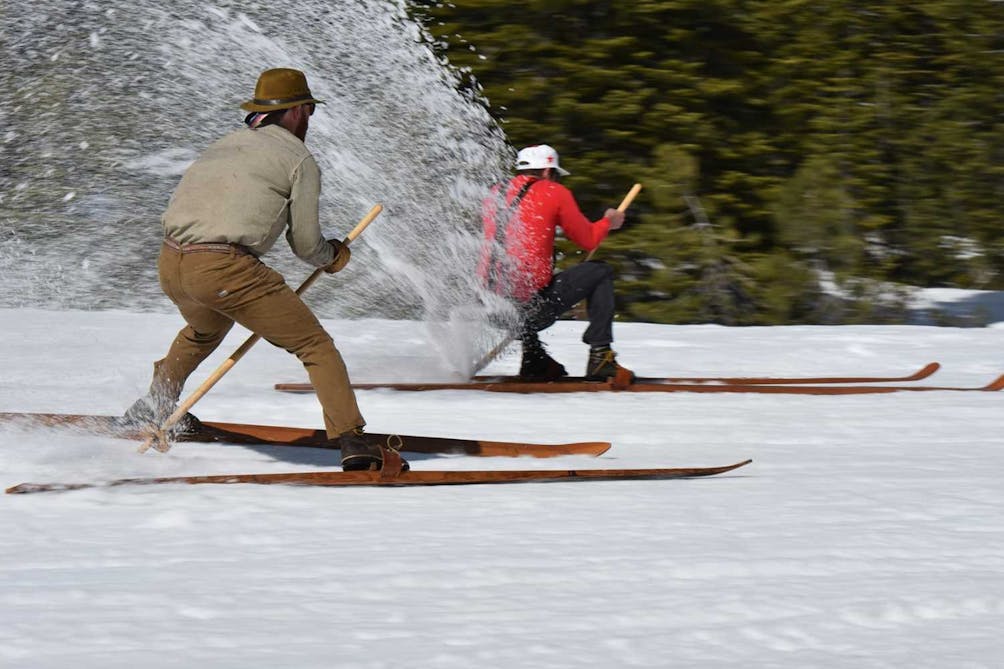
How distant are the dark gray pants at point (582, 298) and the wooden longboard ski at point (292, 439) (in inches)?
82.8

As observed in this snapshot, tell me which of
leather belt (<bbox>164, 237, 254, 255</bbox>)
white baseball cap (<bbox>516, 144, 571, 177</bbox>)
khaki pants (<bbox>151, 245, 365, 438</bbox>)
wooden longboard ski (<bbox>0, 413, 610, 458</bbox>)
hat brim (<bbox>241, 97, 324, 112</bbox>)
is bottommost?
wooden longboard ski (<bbox>0, 413, 610, 458</bbox>)

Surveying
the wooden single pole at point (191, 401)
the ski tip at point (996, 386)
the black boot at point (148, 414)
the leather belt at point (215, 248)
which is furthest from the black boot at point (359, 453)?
the ski tip at point (996, 386)

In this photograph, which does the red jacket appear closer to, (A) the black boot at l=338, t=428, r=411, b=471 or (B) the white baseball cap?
(B) the white baseball cap

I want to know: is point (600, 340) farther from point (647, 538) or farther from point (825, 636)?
point (825, 636)

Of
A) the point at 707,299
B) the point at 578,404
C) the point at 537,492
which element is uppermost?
the point at 537,492

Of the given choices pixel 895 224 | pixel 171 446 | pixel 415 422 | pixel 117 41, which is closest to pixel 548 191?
pixel 415 422

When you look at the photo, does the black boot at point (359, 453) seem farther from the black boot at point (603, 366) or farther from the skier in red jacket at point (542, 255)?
the black boot at point (603, 366)

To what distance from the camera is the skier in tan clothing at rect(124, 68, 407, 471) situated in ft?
16.2

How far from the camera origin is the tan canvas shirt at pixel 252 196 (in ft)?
16.2

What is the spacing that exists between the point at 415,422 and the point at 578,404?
1046 millimetres

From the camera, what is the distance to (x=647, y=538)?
14.5 ft

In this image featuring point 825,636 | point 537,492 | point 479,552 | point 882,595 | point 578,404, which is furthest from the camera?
point 578,404

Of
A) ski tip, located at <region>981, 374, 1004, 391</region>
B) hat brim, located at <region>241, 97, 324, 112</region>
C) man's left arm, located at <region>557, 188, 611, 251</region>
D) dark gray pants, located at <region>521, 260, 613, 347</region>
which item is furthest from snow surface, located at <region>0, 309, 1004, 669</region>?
hat brim, located at <region>241, 97, 324, 112</region>

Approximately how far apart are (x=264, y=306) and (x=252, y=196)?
0.38 m
